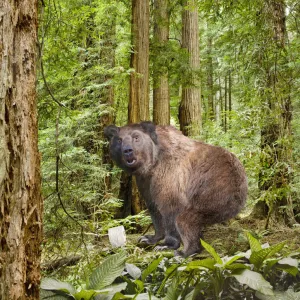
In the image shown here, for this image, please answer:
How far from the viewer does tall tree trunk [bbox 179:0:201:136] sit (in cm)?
529

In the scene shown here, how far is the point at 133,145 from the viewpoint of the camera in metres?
2.97

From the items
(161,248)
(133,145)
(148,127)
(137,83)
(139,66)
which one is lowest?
(161,248)

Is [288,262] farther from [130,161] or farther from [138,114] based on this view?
[138,114]

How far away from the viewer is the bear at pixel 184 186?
3.17 m

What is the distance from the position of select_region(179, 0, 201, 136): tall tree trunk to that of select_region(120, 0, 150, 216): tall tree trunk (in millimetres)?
1033

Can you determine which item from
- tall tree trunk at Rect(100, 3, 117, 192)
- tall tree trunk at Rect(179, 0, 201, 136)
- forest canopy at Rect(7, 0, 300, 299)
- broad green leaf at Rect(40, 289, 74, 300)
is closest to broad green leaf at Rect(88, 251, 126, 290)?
broad green leaf at Rect(40, 289, 74, 300)

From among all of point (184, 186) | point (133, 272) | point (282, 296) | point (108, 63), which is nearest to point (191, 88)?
point (108, 63)

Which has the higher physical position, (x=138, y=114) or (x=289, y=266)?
(x=138, y=114)

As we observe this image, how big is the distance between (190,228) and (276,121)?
1327mm

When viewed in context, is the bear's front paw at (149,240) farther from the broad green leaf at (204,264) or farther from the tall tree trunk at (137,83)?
the broad green leaf at (204,264)

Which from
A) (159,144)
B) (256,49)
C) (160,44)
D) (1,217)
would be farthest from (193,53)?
(1,217)

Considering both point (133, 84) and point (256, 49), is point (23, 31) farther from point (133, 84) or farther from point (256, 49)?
point (256, 49)

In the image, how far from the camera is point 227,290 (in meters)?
1.72

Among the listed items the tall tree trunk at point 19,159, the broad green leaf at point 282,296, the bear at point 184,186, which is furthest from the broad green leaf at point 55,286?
the bear at point 184,186
